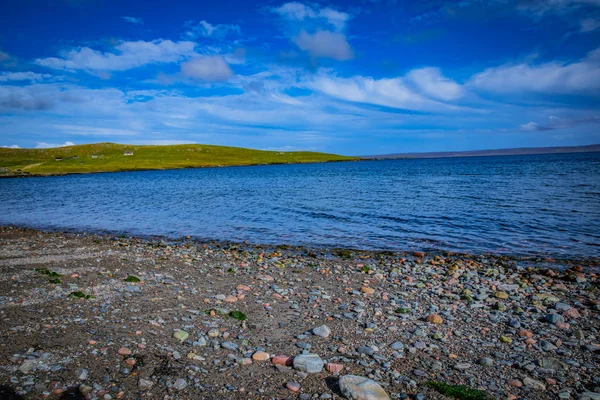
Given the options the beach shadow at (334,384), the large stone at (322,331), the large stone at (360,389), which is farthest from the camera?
the large stone at (322,331)

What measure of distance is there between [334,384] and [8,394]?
5.28m

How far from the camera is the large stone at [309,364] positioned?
6.55m

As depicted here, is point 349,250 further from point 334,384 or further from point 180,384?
point 180,384

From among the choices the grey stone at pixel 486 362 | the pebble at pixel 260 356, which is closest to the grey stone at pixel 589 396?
the grey stone at pixel 486 362

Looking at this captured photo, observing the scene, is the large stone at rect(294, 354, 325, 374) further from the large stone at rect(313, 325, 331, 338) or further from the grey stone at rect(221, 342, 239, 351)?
the grey stone at rect(221, 342, 239, 351)

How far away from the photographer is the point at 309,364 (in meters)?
6.65

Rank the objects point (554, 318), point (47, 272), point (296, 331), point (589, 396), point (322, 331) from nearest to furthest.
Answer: point (589, 396) < point (322, 331) < point (296, 331) < point (554, 318) < point (47, 272)

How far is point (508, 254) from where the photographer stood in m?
17.2

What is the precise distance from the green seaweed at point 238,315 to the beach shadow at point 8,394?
460cm

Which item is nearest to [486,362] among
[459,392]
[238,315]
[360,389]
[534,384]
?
[534,384]

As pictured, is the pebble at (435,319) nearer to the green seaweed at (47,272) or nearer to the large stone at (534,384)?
the large stone at (534,384)

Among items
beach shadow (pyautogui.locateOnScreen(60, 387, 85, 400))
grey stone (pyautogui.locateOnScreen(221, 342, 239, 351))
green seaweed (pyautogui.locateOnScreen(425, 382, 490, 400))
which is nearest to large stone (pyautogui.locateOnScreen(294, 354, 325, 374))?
grey stone (pyautogui.locateOnScreen(221, 342, 239, 351))

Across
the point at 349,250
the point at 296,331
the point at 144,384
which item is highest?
the point at 144,384

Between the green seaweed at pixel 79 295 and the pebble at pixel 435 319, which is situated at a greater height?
the green seaweed at pixel 79 295
